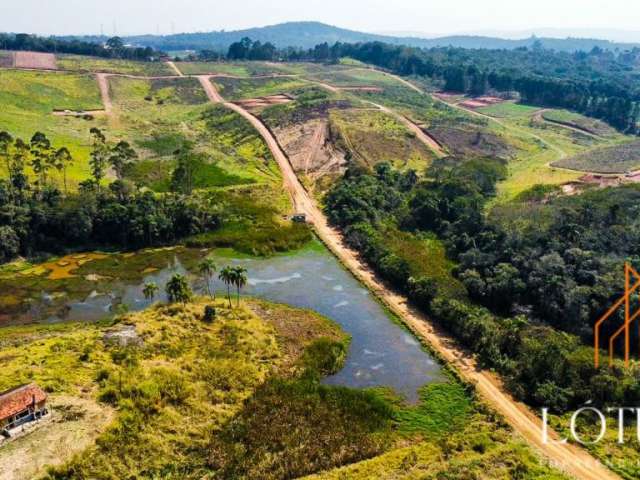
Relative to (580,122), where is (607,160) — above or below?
below

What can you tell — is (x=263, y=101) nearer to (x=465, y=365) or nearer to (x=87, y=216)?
(x=87, y=216)

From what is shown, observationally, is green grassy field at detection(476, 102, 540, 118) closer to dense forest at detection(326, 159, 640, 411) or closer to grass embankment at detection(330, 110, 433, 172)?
grass embankment at detection(330, 110, 433, 172)

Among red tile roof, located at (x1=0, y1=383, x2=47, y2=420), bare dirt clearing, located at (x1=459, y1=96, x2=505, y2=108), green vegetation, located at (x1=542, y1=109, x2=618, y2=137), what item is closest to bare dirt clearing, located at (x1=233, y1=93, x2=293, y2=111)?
bare dirt clearing, located at (x1=459, y1=96, x2=505, y2=108)

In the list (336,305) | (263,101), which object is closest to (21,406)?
(336,305)

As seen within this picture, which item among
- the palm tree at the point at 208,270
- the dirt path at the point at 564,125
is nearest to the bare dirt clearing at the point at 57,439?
the palm tree at the point at 208,270

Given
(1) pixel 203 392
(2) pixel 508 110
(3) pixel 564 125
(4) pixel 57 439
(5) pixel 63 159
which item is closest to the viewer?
(4) pixel 57 439

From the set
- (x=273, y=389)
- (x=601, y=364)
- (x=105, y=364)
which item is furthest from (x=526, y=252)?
(x=105, y=364)
